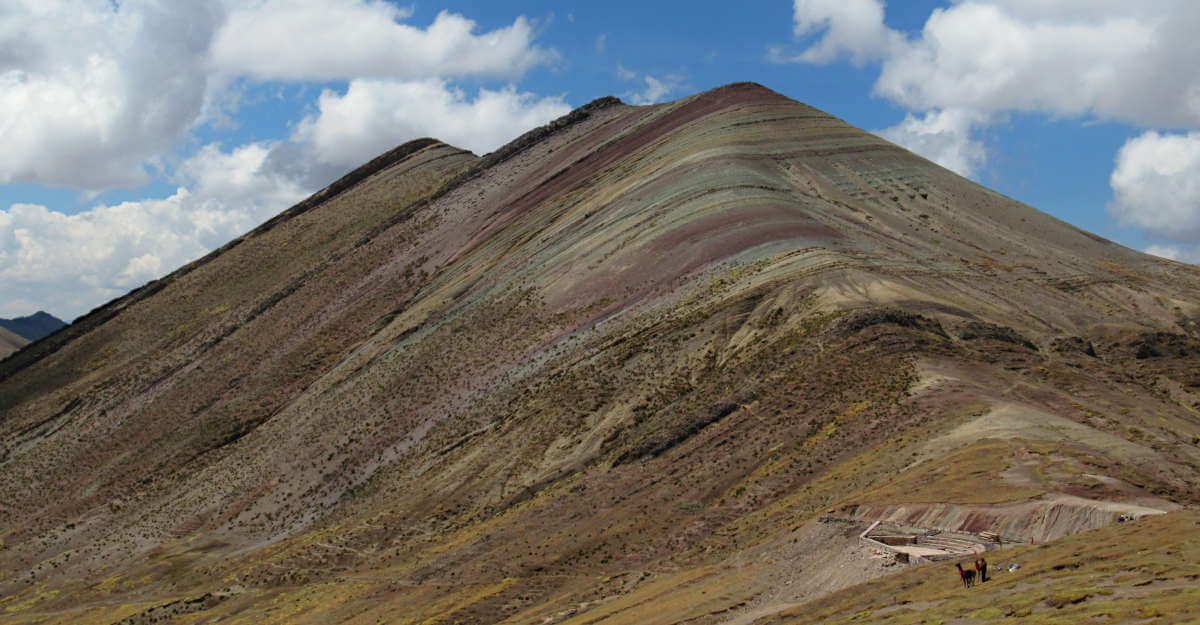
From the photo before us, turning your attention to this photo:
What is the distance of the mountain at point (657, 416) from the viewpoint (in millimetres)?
27719

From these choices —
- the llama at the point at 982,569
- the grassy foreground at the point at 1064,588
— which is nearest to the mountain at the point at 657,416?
the grassy foreground at the point at 1064,588

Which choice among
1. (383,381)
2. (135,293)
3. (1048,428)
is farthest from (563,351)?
(135,293)

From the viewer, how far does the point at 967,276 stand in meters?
55.0

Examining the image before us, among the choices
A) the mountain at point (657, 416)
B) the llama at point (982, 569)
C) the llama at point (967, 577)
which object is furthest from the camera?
the mountain at point (657, 416)

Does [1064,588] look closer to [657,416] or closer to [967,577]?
[967,577]

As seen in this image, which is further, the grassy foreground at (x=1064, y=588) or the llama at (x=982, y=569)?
the llama at (x=982, y=569)

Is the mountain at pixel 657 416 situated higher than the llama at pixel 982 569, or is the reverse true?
the mountain at pixel 657 416

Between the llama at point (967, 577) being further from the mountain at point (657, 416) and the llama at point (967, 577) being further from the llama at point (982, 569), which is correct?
the mountain at point (657, 416)

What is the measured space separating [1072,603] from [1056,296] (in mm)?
42483

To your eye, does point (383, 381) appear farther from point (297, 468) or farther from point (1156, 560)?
point (1156, 560)

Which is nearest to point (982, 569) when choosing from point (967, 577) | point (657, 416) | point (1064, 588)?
point (967, 577)

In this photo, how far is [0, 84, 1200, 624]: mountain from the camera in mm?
27719

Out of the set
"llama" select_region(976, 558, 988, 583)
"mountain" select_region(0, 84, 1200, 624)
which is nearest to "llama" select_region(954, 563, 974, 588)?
"llama" select_region(976, 558, 988, 583)

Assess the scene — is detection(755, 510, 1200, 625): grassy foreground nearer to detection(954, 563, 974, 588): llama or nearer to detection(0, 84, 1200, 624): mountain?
detection(0, 84, 1200, 624): mountain
